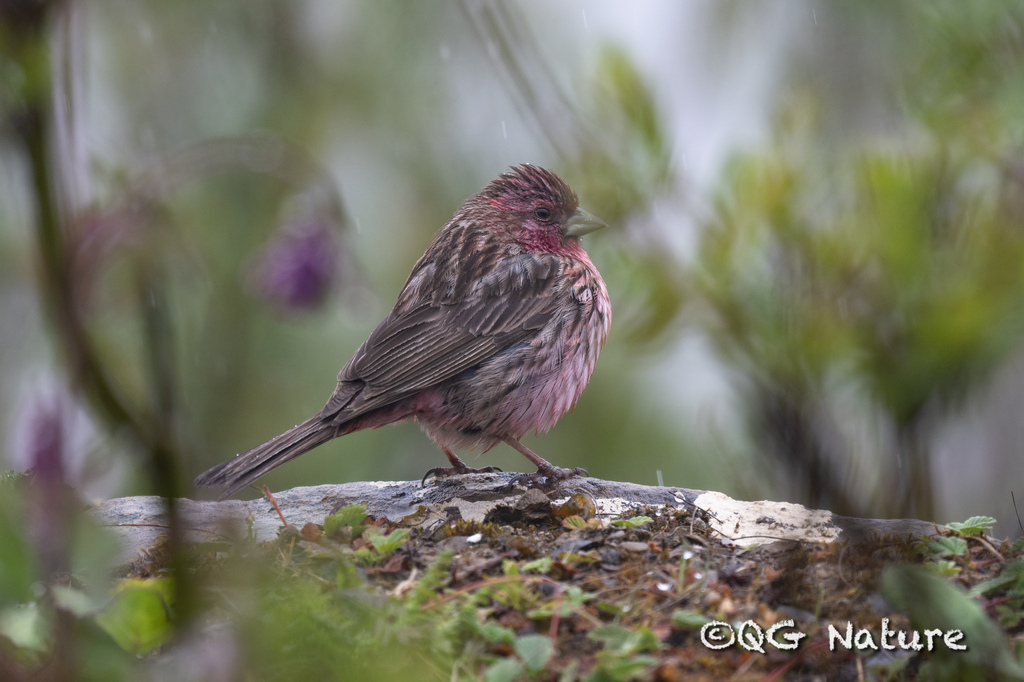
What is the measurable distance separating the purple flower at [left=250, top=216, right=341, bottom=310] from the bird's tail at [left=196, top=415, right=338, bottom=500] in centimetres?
118

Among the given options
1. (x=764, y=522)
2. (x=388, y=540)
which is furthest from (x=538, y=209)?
(x=388, y=540)

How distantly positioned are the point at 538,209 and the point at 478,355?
110 centimetres

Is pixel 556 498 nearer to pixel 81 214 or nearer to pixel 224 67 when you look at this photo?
pixel 81 214

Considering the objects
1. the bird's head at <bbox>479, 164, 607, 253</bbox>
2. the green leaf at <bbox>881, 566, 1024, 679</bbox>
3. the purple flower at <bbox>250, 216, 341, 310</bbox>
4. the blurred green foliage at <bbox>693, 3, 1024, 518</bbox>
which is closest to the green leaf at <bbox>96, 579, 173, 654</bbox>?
the purple flower at <bbox>250, 216, 341, 310</bbox>

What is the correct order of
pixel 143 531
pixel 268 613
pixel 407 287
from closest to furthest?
pixel 268 613 < pixel 143 531 < pixel 407 287

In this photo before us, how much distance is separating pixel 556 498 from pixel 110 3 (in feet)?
17.1

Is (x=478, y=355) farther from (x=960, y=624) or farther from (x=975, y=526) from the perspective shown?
(x=960, y=624)

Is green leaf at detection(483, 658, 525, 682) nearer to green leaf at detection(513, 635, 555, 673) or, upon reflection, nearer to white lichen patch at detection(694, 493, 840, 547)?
green leaf at detection(513, 635, 555, 673)

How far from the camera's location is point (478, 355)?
182 inches

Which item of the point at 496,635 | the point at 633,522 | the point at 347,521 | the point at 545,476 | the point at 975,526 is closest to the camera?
the point at 496,635

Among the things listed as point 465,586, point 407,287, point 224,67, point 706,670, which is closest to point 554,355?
point 407,287

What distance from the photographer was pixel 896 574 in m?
1.66

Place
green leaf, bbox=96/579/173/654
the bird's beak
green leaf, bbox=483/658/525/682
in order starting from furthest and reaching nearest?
the bird's beak, green leaf, bbox=483/658/525/682, green leaf, bbox=96/579/173/654

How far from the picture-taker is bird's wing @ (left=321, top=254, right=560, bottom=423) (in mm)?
4469
